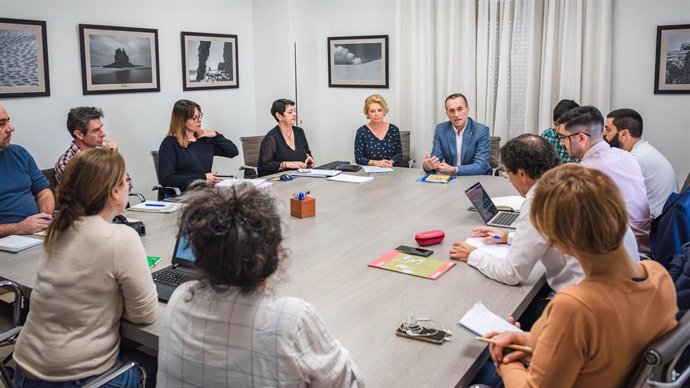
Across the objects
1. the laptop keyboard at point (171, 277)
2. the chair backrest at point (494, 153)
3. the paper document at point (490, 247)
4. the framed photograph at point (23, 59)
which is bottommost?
the laptop keyboard at point (171, 277)

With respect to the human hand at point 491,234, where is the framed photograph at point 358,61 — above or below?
above

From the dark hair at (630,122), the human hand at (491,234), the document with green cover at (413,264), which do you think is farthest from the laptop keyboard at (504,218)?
the dark hair at (630,122)

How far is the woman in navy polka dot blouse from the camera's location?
5.31 m

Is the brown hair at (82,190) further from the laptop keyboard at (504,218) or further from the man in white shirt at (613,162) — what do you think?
the man in white shirt at (613,162)

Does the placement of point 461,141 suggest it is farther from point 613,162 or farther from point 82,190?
point 82,190

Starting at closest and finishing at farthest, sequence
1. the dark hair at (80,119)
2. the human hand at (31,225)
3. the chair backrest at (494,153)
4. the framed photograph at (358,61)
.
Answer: the human hand at (31,225)
the dark hair at (80,119)
the chair backrest at (494,153)
the framed photograph at (358,61)

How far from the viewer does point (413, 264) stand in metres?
2.46

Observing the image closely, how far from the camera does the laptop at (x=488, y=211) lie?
3092mm

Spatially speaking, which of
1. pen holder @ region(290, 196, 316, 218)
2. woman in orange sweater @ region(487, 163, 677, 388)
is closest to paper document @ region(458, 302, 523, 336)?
woman in orange sweater @ region(487, 163, 677, 388)

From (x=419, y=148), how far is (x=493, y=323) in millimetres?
4297

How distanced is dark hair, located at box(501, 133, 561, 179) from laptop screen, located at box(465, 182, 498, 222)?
0.62 meters

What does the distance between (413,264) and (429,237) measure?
275 mm

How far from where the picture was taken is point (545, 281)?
233cm

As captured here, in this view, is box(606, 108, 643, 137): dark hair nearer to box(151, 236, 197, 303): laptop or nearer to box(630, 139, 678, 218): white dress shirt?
box(630, 139, 678, 218): white dress shirt
